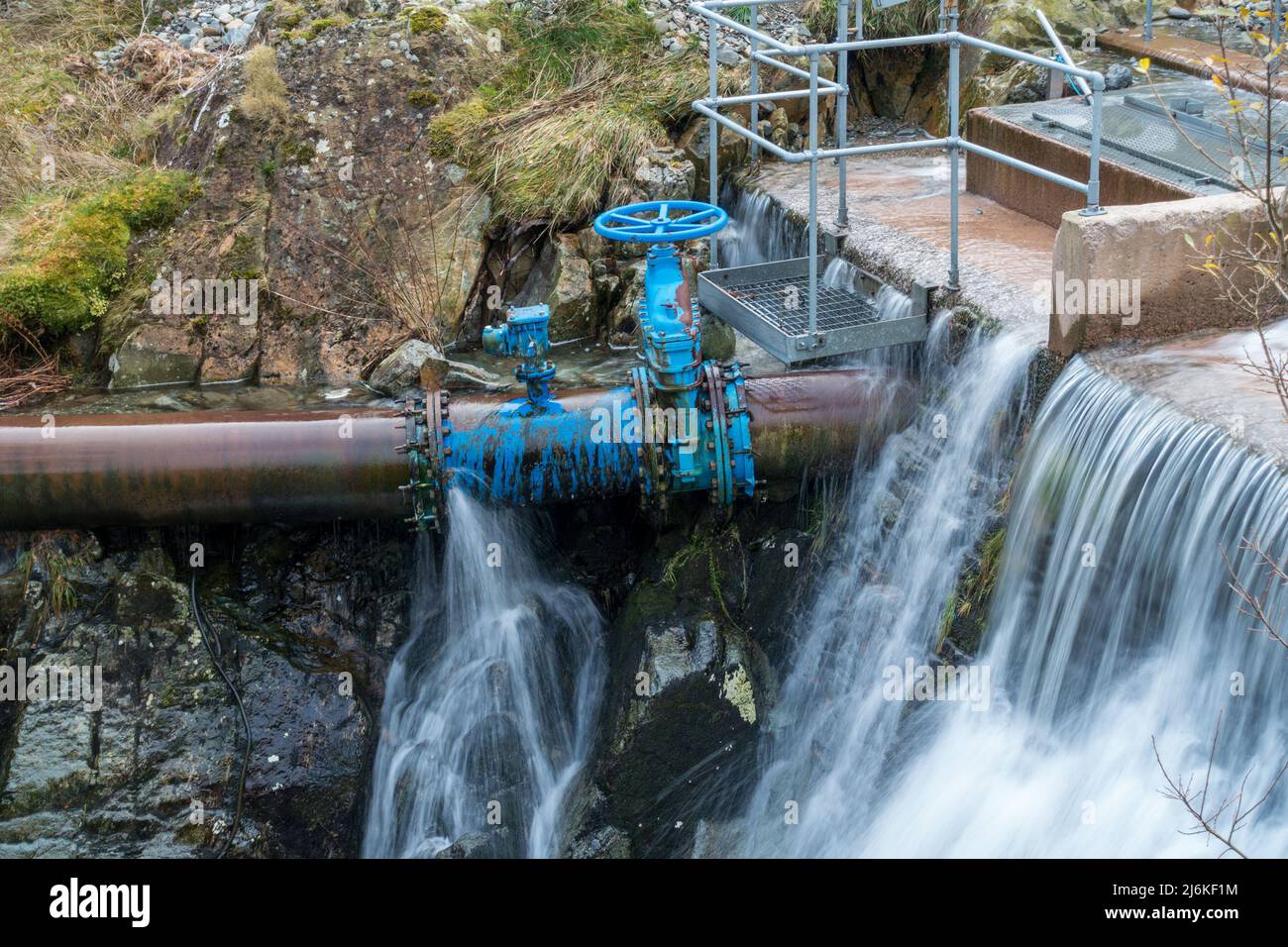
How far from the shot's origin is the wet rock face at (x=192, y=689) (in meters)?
6.88

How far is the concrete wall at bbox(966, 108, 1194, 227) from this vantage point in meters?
7.60

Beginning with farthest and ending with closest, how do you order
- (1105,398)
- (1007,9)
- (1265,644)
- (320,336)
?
(1007,9) < (320,336) < (1105,398) < (1265,644)

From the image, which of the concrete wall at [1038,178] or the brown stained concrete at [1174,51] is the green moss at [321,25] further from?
the brown stained concrete at [1174,51]

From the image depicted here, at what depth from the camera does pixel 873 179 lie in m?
9.69

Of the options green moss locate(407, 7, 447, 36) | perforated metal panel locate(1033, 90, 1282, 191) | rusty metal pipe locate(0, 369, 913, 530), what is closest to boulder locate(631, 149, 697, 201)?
green moss locate(407, 7, 447, 36)

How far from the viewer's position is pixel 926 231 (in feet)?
26.9

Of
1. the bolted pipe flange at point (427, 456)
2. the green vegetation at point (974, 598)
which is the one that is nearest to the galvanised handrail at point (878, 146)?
the green vegetation at point (974, 598)

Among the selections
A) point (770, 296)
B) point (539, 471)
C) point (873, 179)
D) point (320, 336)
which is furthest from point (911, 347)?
point (320, 336)

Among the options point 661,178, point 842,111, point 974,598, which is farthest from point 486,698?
point 661,178

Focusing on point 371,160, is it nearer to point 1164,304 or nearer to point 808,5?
point 808,5

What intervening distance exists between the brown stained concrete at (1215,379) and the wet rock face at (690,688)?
6.71ft

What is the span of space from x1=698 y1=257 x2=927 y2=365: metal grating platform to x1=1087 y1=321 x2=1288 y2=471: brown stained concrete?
1.24 meters

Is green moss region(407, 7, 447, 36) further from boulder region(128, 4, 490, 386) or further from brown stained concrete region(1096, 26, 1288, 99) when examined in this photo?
brown stained concrete region(1096, 26, 1288, 99)

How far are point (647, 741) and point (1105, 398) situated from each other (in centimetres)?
276
